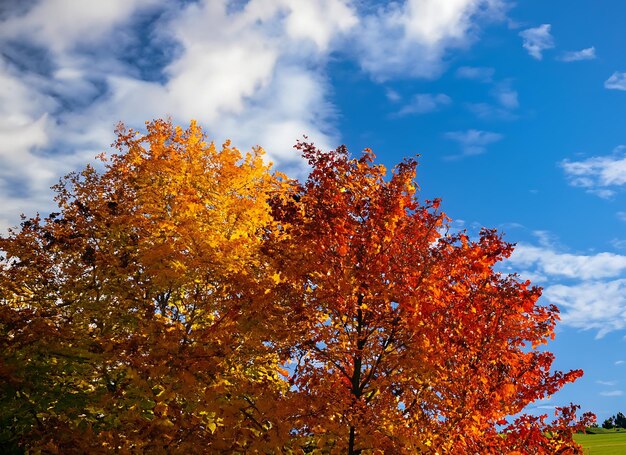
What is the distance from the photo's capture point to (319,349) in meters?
13.3

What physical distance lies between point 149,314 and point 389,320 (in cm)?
829

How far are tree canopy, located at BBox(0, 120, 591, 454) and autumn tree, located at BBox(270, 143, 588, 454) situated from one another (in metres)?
0.05

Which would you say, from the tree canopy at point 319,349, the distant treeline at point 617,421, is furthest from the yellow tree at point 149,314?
the distant treeline at point 617,421


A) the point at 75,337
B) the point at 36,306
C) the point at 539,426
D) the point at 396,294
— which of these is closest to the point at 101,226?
the point at 36,306

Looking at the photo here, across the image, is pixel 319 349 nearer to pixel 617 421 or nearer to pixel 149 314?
pixel 149 314

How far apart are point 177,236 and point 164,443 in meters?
7.58

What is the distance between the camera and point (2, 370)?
14398mm

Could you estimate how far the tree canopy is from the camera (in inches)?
492

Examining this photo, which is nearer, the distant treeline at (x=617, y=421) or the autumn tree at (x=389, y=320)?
the autumn tree at (x=389, y=320)

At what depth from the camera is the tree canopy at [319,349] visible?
41.0ft

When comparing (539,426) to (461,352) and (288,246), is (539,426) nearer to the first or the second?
(461,352)

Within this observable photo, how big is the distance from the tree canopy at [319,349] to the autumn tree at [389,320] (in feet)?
0.15

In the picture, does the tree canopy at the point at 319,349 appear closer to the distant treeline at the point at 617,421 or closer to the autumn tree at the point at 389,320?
the autumn tree at the point at 389,320

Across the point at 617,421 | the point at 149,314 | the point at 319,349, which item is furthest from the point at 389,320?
the point at 617,421
